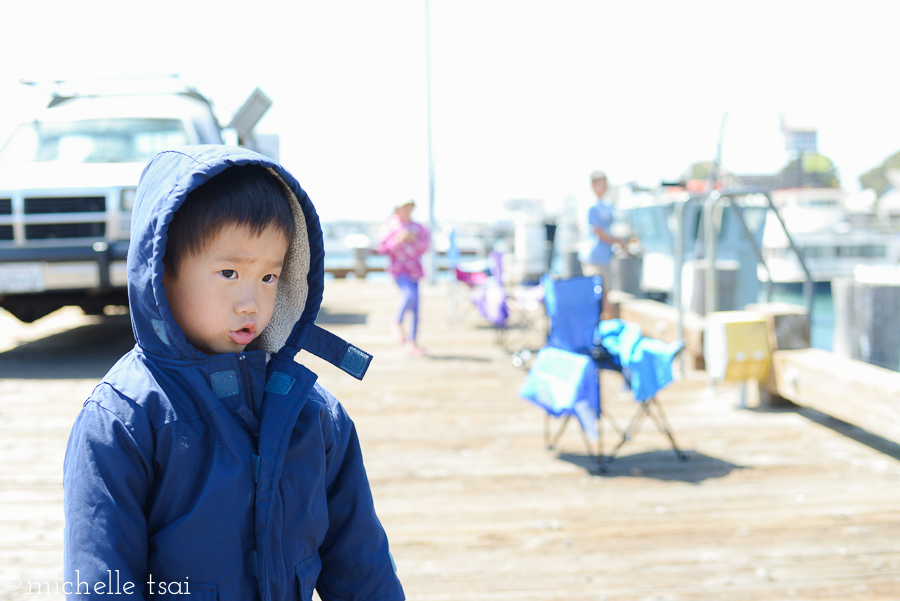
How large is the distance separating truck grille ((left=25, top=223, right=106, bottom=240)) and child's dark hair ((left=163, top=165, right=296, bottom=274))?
19.9ft

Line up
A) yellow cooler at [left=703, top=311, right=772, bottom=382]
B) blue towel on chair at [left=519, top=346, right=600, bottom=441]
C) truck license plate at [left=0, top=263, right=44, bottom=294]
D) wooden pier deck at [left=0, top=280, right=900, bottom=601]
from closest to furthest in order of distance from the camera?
1. wooden pier deck at [left=0, top=280, right=900, bottom=601]
2. blue towel on chair at [left=519, top=346, right=600, bottom=441]
3. yellow cooler at [left=703, top=311, right=772, bottom=382]
4. truck license plate at [left=0, top=263, right=44, bottom=294]

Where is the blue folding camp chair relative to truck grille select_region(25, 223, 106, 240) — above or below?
below

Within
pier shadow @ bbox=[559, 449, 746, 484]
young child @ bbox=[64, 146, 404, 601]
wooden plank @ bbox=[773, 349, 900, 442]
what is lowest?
pier shadow @ bbox=[559, 449, 746, 484]

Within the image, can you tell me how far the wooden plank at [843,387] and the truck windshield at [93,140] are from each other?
560 cm

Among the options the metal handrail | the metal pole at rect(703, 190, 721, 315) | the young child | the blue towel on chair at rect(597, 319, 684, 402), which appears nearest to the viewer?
the young child

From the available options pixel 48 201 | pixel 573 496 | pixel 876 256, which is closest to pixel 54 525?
pixel 573 496

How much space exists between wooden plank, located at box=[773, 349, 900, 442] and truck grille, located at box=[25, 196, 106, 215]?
18.8ft

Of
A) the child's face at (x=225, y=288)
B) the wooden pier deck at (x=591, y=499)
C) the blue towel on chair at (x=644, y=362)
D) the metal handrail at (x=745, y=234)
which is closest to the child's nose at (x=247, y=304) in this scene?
the child's face at (x=225, y=288)

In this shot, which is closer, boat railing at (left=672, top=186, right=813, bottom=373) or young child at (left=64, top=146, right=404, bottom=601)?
young child at (left=64, top=146, right=404, bottom=601)

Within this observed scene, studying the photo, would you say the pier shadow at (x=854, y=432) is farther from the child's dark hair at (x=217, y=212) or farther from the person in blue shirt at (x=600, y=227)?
the child's dark hair at (x=217, y=212)

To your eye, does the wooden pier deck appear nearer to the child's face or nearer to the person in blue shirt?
the child's face

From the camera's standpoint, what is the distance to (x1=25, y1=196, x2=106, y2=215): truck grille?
672cm

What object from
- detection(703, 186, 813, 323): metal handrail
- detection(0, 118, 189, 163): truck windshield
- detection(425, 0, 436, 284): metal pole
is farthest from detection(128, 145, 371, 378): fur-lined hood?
detection(425, 0, 436, 284): metal pole

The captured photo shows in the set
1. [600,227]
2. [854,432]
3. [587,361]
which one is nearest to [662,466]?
[587,361]
